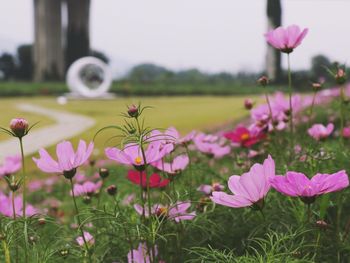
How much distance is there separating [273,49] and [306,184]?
70.3 ft

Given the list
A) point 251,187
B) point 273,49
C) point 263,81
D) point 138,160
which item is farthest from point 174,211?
point 273,49

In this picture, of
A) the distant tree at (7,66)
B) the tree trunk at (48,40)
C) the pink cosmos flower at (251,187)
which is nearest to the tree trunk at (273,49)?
the tree trunk at (48,40)

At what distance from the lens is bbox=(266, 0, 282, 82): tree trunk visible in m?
21.5

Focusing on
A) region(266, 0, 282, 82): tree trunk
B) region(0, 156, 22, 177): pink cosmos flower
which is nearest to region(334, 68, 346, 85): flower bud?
region(0, 156, 22, 177): pink cosmos flower

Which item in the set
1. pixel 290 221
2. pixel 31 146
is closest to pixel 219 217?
pixel 290 221

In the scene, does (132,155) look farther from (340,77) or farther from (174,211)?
(340,77)

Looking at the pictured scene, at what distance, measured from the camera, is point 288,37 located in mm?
1291

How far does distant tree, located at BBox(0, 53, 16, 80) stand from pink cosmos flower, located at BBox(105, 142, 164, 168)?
125 ft

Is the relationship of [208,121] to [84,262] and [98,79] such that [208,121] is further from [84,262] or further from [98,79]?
[98,79]

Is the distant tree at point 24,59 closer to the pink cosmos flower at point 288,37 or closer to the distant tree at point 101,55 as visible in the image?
the distant tree at point 101,55

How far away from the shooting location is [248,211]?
1.41 metres

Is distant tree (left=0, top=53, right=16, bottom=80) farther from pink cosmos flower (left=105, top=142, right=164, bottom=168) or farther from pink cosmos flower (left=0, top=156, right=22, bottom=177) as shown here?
pink cosmos flower (left=105, top=142, right=164, bottom=168)

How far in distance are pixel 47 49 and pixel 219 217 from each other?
2661 cm

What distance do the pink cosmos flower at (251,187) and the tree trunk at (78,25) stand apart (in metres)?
27.5
